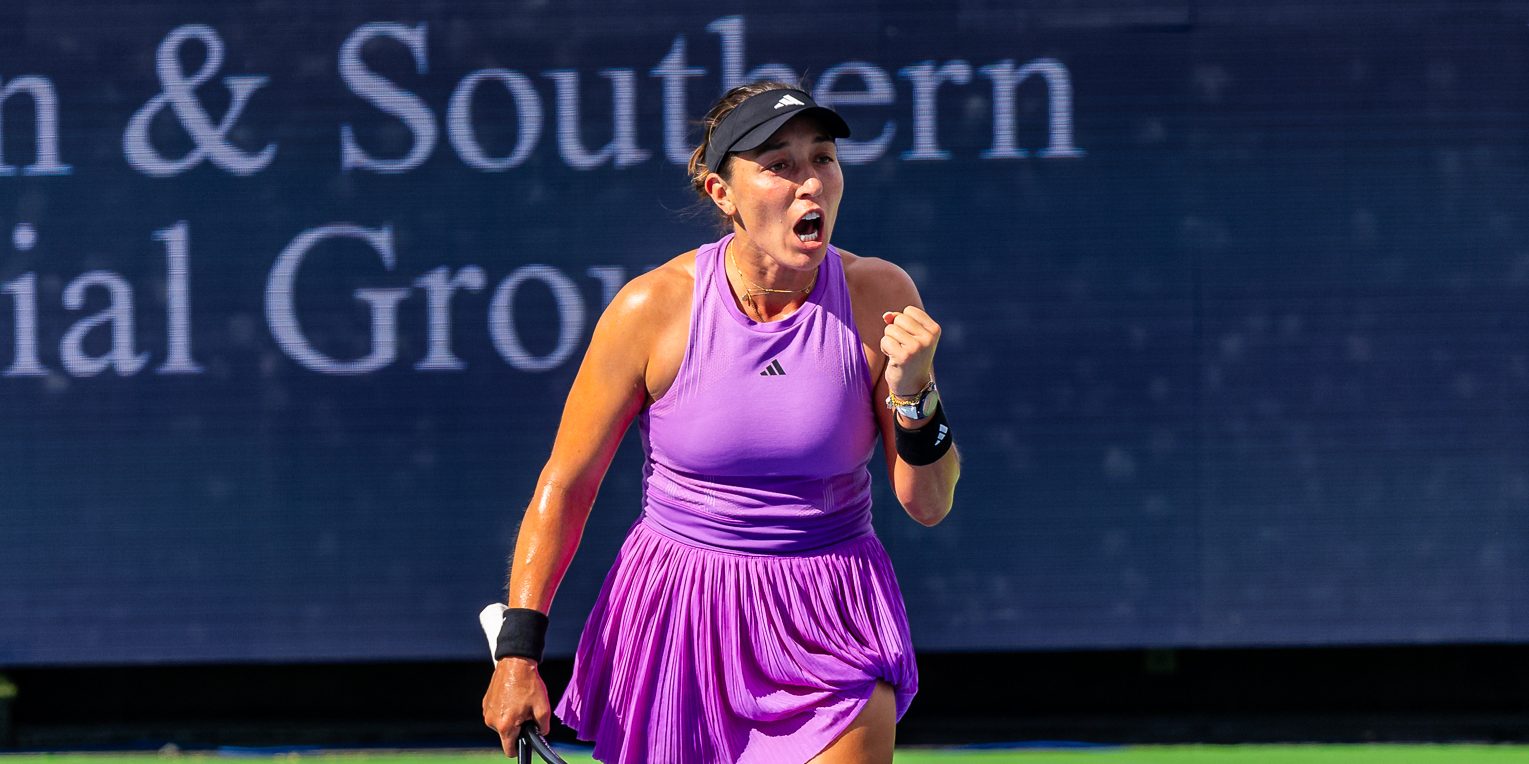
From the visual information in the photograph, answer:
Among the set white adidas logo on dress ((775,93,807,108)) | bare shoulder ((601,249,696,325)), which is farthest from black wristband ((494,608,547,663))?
white adidas logo on dress ((775,93,807,108))

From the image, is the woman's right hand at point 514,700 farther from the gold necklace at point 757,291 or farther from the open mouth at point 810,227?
the open mouth at point 810,227

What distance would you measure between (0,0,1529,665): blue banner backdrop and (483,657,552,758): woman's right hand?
2113 millimetres

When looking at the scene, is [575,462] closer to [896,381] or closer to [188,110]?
[896,381]

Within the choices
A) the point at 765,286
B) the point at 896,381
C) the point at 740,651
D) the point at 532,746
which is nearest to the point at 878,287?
the point at 765,286

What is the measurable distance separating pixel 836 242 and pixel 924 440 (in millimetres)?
2262

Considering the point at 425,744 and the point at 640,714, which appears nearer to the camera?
the point at 640,714

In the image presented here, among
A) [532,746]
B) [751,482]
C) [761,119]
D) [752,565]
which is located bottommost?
[532,746]

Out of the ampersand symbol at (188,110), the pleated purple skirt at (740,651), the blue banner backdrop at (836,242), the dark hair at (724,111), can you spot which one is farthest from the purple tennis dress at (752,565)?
the ampersand symbol at (188,110)

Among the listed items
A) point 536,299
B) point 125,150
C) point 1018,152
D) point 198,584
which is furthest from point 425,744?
point 1018,152

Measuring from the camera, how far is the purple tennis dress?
2549 mm

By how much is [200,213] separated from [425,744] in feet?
4.93

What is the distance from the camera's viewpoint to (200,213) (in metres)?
4.68

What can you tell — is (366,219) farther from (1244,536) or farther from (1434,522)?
(1434,522)

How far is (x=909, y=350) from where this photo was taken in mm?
2371
